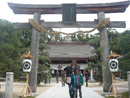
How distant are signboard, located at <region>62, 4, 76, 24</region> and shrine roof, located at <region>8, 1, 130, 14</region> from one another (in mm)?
300

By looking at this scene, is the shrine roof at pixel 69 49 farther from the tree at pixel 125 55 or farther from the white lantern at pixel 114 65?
the white lantern at pixel 114 65

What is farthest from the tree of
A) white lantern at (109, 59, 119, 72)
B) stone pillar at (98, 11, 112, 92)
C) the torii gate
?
white lantern at (109, 59, 119, 72)

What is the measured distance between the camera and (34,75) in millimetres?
8031

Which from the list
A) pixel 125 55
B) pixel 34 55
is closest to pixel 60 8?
pixel 34 55

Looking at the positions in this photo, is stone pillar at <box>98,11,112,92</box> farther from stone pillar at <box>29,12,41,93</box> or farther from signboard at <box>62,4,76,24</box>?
stone pillar at <box>29,12,41,93</box>

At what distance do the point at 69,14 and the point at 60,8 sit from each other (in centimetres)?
75

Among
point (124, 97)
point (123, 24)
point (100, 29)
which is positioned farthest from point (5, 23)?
point (124, 97)

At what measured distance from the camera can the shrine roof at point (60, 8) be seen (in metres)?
8.62

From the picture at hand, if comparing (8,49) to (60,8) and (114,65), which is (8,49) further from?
(114,65)

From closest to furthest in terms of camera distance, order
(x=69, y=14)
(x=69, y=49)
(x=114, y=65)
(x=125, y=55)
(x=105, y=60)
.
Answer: (x=114, y=65)
(x=105, y=60)
(x=69, y=14)
(x=125, y=55)
(x=69, y=49)

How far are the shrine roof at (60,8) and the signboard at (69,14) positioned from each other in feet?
0.98

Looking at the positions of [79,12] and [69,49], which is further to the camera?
[69,49]

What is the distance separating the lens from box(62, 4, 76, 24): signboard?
8.58m

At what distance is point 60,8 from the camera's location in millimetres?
8820
